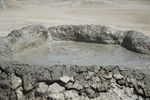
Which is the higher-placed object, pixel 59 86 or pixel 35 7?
pixel 59 86

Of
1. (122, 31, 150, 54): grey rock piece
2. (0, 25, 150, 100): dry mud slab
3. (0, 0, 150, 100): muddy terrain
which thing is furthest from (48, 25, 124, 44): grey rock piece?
(0, 25, 150, 100): dry mud slab

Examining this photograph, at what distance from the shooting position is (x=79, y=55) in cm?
516

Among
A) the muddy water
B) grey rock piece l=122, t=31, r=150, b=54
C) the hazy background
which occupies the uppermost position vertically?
grey rock piece l=122, t=31, r=150, b=54

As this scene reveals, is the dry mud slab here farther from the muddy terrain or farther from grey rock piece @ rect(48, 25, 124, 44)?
grey rock piece @ rect(48, 25, 124, 44)

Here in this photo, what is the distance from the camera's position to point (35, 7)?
15766mm

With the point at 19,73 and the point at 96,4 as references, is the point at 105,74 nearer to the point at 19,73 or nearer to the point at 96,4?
the point at 19,73

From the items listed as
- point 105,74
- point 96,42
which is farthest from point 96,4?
point 105,74

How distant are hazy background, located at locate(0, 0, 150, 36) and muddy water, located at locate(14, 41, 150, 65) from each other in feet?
19.1

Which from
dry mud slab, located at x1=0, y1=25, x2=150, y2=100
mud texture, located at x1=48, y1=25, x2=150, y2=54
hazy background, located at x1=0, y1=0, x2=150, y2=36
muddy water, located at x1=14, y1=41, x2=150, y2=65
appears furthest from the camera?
hazy background, located at x1=0, y1=0, x2=150, y2=36

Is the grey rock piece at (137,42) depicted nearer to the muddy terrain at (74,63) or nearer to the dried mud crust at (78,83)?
the muddy terrain at (74,63)

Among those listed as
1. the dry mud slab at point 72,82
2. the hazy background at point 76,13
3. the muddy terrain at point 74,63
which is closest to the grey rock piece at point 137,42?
the muddy terrain at point 74,63

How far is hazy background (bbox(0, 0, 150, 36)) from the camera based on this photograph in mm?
12727

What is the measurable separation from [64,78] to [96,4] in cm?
1234

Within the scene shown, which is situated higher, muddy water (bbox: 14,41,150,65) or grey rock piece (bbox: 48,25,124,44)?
grey rock piece (bbox: 48,25,124,44)
